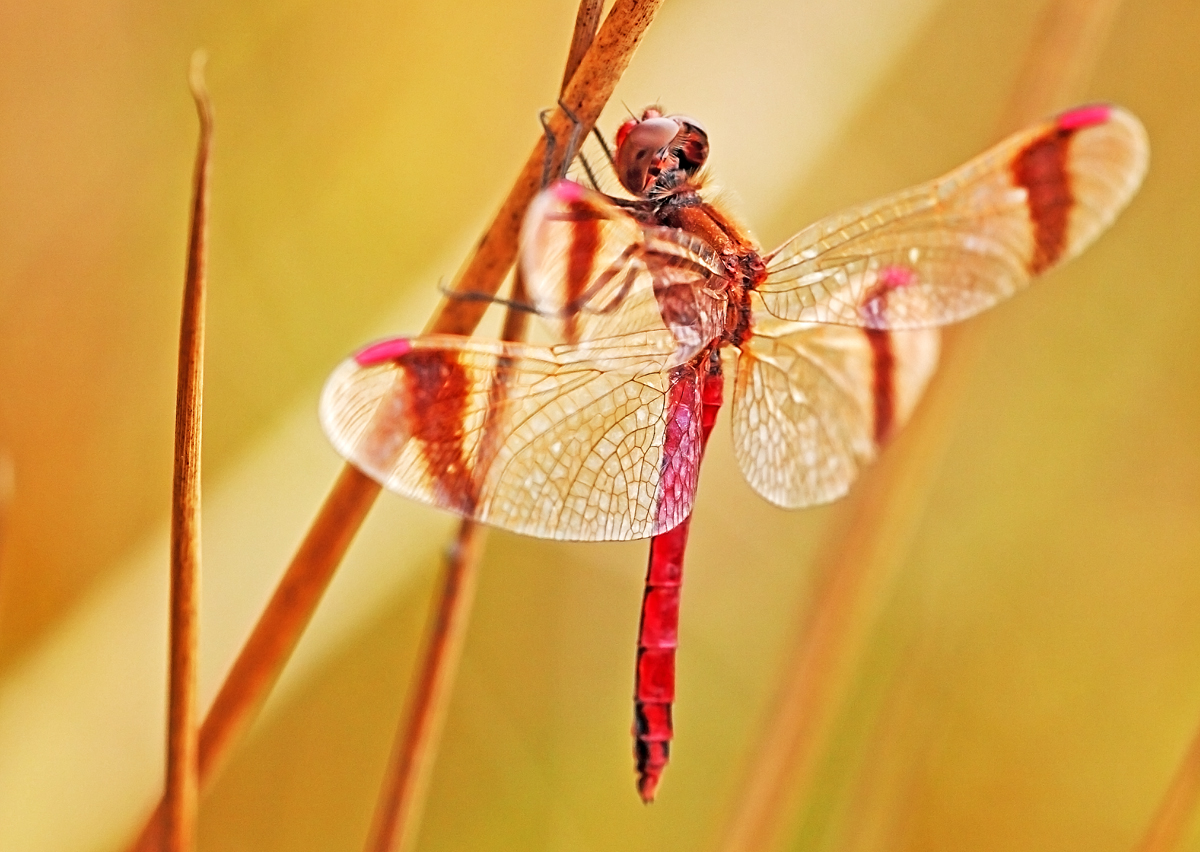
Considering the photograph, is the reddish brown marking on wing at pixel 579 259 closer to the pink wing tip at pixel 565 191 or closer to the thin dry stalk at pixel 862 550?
the pink wing tip at pixel 565 191

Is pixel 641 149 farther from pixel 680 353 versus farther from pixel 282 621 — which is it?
pixel 282 621

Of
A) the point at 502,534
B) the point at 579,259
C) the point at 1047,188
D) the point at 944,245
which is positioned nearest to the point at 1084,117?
the point at 1047,188

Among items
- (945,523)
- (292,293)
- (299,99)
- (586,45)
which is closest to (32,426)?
(292,293)

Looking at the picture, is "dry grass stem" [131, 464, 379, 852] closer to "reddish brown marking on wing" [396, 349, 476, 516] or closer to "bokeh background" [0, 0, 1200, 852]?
"reddish brown marking on wing" [396, 349, 476, 516]

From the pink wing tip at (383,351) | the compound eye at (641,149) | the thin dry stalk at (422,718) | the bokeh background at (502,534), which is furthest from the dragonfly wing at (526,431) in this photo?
the bokeh background at (502,534)

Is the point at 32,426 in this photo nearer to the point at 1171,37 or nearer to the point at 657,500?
the point at 657,500

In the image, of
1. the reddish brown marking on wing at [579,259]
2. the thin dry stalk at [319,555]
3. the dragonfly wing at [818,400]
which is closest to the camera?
the thin dry stalk at [319,555]
